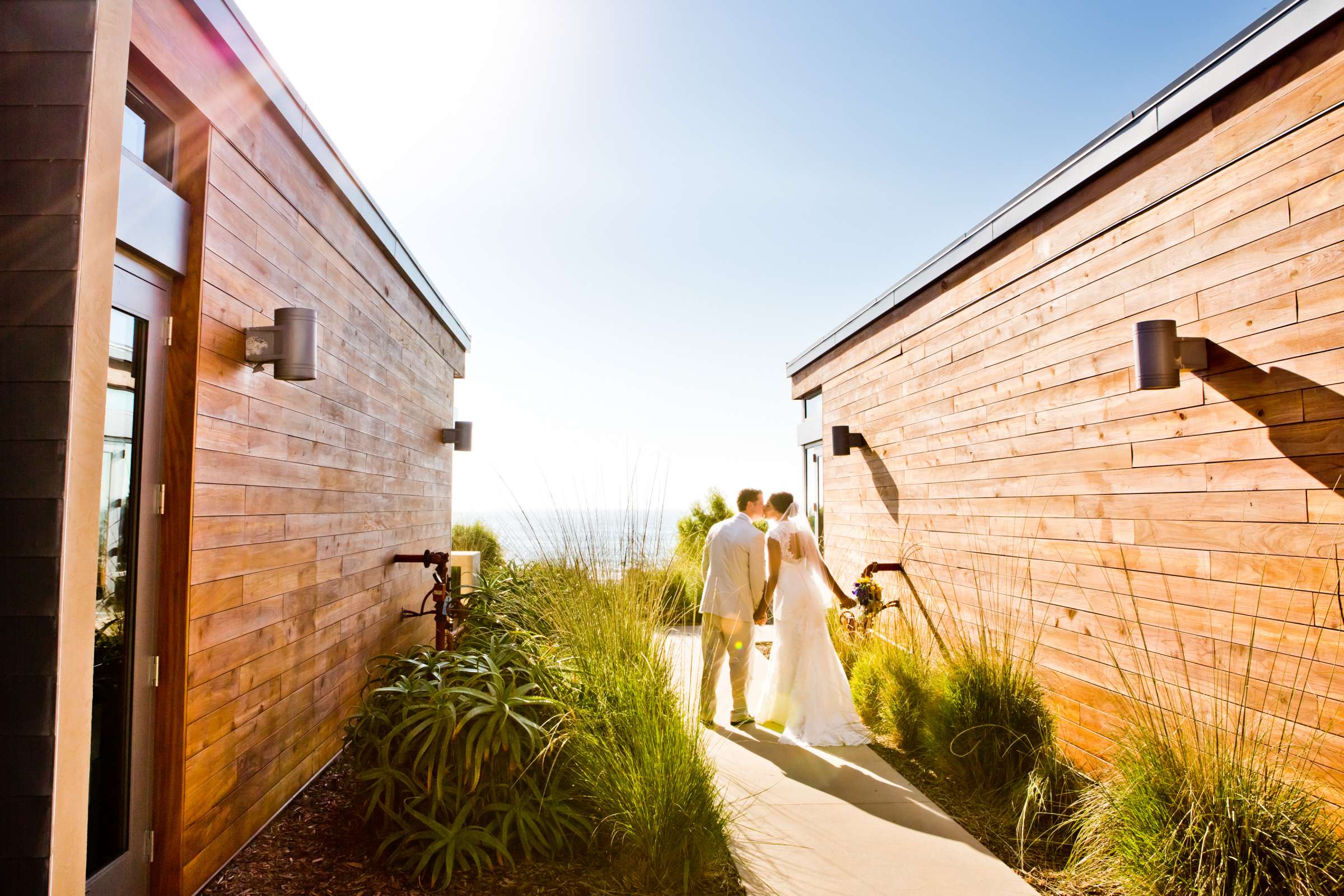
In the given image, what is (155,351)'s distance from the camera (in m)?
2.34

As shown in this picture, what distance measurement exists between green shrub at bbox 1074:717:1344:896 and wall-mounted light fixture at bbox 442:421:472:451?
591 centimetres

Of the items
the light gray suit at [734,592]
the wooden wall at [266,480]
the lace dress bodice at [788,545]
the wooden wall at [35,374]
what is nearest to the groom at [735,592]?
the light gray suit at [734,592]

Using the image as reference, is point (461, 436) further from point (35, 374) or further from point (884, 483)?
point (35, 374)

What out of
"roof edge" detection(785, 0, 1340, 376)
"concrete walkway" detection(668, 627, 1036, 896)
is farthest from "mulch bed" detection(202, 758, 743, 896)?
"roof edge" detection(785, 0, 1340, 376)

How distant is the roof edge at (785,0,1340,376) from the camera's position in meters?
2.33

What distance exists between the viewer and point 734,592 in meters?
4.71

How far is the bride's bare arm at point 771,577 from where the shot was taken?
15.9 ft

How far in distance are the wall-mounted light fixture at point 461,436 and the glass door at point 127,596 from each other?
4.63m

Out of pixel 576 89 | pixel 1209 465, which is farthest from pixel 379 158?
pixel 1209 465

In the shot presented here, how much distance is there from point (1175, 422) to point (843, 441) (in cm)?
332

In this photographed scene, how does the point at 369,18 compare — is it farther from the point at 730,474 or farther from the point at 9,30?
the point at 730,474

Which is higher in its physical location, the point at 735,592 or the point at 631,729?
the point at 735,592

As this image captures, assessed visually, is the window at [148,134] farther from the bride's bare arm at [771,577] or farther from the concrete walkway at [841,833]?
the bride's bare arm at [771,577]

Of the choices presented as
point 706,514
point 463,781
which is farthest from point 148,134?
point 706,514
